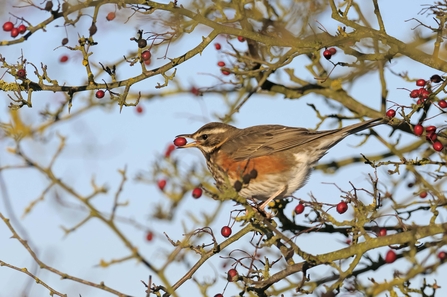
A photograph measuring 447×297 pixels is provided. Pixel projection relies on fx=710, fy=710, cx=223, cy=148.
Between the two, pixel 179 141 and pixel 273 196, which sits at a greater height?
pixel 179 141

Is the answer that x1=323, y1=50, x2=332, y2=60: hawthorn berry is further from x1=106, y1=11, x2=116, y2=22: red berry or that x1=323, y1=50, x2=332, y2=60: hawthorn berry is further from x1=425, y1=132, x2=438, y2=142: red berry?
x1=106, y1=11, x2=116, y2=22: red berry

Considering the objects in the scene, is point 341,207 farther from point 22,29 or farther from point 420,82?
point 22,29

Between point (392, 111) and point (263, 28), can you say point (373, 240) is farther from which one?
point (263, 28)

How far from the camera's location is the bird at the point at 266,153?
20.4 feet

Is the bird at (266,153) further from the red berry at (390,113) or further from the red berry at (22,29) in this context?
the red berry at (22,29)

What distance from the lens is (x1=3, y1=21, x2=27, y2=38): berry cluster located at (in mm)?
4804

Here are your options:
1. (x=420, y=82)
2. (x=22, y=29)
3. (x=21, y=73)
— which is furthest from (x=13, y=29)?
(x=420, y=82)

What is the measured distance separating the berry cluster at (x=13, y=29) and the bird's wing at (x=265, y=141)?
2.39 meters

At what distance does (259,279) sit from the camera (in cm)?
429

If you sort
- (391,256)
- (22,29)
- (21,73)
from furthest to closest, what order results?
1. (22,29)
2. (21,73)
3. (391,256)

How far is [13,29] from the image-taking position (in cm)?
491

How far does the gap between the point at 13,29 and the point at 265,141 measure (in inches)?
108

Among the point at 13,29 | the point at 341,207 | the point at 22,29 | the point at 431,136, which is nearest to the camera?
the point at 341,207

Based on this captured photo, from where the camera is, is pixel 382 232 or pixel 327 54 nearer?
pixel 382 232
